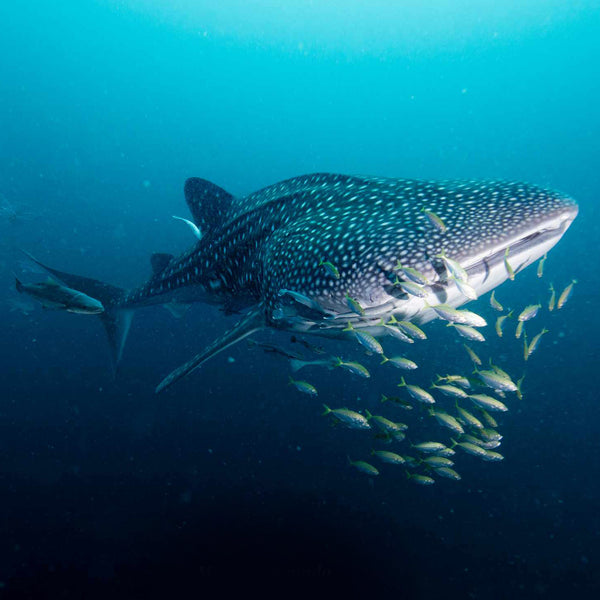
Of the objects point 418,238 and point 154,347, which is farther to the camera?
point 154,347

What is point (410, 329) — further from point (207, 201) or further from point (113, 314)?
point (113, 314)

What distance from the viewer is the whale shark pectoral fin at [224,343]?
182 inches

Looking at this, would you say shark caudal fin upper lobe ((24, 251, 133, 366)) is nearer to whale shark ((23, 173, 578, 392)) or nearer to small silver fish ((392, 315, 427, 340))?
whale shark ((23, 173, 578, 392))

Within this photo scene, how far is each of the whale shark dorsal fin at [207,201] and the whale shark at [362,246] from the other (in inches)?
4.1

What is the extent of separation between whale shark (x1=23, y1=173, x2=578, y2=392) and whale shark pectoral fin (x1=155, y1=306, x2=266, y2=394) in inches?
0.8

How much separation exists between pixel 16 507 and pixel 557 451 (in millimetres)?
14784

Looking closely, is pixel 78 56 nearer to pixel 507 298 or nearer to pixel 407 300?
pixel 507 298

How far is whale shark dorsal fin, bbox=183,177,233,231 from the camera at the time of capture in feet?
21.6

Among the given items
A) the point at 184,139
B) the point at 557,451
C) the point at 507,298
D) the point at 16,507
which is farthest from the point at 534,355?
the point at 184,139

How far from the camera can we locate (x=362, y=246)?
3.56 metres

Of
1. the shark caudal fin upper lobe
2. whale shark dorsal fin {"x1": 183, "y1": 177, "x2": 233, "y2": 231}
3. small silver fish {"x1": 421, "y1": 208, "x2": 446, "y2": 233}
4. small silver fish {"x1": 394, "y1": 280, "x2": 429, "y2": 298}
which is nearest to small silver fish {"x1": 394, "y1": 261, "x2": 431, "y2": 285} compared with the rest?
small silver fish {"x1": 394, "y1": 280, "x2": 429, "y2": 298}

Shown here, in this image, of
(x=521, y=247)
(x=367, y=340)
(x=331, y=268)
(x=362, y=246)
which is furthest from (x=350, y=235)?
(x=521, y=247)

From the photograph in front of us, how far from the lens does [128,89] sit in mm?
127125

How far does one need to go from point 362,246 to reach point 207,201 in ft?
13.4
